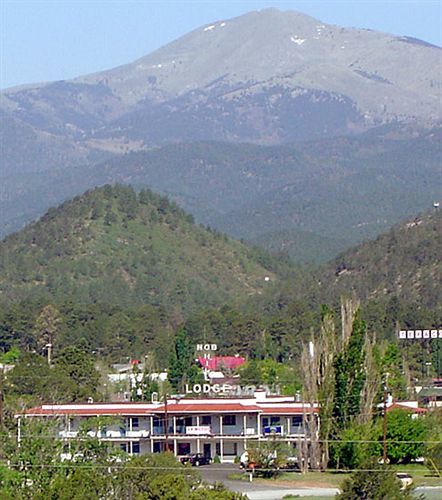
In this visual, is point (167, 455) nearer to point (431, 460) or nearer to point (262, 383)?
point (431, 460)

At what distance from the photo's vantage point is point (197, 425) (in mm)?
89875

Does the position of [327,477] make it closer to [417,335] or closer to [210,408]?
[210,408]

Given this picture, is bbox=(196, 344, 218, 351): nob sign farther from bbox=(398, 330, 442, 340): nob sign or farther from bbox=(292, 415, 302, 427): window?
bbox=(292, 415, 302, 427): window

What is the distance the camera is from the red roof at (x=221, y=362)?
456 feet

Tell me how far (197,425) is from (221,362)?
174 ft

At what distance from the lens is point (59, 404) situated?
3639 inches

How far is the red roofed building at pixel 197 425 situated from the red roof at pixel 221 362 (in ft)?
148

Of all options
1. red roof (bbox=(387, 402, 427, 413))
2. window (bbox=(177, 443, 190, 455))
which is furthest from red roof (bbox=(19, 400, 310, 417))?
red roof (bbox=(387, 402, 427, 413))

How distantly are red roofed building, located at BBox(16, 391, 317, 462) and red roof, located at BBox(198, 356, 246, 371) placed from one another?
45.1 metres

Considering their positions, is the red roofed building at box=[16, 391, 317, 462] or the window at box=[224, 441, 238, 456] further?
the window at box=[224, 441, 238, 456]

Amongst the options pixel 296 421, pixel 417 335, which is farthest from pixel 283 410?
pixel 417 335

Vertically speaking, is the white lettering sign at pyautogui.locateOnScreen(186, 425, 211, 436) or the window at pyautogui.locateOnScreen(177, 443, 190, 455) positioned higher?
the white lettering sign at pyautogui.locateOnScreen(186, 425, 211, 436)

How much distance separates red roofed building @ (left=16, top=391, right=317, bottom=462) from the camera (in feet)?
292

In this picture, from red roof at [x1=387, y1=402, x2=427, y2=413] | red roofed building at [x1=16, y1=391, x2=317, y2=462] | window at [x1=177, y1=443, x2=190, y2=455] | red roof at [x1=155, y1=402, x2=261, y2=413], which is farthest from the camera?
red roof at [x1=155, y1=402, x2=261, y2=413]
